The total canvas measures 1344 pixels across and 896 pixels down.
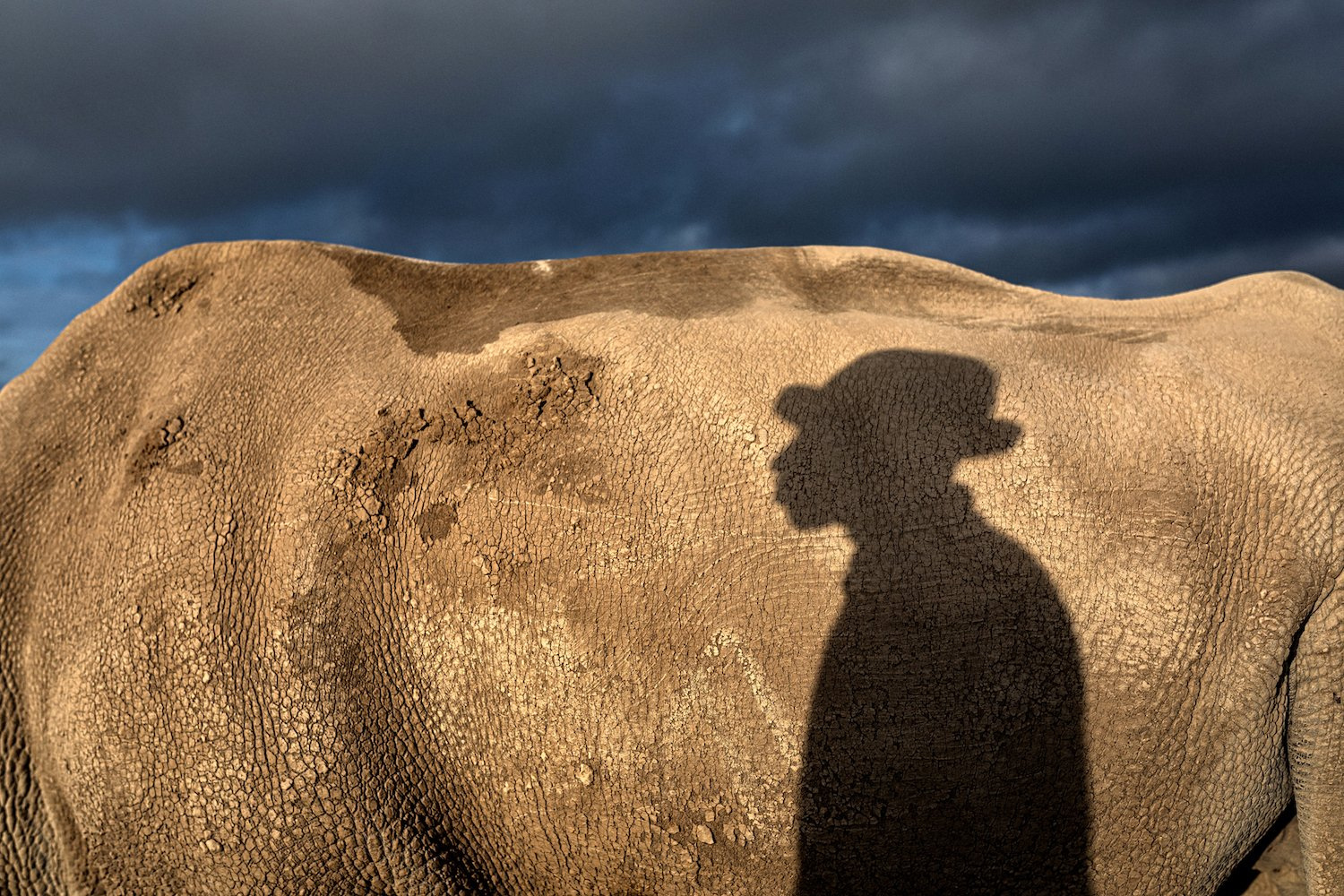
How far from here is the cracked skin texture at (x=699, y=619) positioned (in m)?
3.06

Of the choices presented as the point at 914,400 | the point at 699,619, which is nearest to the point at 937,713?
the point at 699,619

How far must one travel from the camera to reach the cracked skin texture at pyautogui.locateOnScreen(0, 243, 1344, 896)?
3057 millimetres

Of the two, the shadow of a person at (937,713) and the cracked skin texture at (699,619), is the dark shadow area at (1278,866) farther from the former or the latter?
the shadow of a person at (937,713)

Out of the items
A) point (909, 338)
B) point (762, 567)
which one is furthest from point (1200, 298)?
point (762, 567)

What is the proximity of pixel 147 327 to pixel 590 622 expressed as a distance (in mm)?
2531

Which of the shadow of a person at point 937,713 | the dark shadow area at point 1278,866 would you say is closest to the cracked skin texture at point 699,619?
the shadow of a person at point 937,713

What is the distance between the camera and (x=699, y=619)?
3.10 m

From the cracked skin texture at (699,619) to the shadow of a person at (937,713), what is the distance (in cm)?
1

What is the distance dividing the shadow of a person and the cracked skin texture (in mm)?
13

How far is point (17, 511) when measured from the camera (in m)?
3.80

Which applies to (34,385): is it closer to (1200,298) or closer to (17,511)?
(17,511)

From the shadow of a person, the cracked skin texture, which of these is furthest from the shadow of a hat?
the shadow of a person

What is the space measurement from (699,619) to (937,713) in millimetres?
830

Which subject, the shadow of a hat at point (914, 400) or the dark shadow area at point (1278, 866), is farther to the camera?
the dark shadow area at point (1278, 866)
